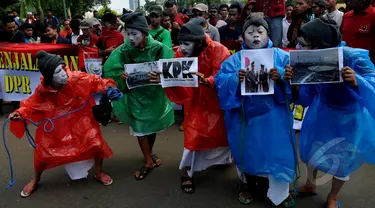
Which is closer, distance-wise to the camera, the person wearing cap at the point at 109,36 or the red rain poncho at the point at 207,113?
the red rain poncho at the point at 207,113

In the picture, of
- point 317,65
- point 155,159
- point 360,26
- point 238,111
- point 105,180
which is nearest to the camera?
point 317,65

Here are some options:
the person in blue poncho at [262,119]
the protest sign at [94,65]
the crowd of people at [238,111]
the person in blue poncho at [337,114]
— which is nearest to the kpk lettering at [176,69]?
the crowd of people at [238,111]

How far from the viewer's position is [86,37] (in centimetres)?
596

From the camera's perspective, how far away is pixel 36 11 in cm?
1609

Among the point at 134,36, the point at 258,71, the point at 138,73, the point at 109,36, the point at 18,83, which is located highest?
the point at 134,36

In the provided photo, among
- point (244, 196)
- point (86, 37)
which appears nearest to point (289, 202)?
point (244, 196)

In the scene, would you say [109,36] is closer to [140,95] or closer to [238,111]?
[140,95]

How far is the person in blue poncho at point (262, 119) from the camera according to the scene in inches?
105

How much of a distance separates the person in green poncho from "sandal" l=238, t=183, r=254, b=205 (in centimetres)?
108

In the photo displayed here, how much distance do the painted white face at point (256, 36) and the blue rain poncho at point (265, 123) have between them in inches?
3.5

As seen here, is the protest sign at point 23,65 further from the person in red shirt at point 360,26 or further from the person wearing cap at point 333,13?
the person in red shirt at point 360,26

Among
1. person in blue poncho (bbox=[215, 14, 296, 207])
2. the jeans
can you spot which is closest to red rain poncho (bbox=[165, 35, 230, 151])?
person in blue poncho (bbox=[215, 14, 296, 207])

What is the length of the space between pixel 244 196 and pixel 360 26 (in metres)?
2.91

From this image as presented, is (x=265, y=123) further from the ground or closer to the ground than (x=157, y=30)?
closer to the ground
